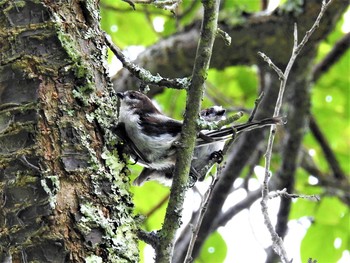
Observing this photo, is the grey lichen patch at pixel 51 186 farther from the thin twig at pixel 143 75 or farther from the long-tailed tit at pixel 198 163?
the long-tailed tit at pixel 198 163

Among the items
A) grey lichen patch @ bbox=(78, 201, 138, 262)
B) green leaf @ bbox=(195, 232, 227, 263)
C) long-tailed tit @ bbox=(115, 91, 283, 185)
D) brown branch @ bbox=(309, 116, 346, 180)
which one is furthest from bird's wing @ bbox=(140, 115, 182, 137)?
brown branch @ bbox=(309, 116, 346, 180)

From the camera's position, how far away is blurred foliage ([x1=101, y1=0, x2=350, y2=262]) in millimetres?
5133

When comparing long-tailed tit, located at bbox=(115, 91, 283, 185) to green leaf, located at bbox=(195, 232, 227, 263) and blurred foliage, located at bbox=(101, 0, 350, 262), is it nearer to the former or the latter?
blurred foliage, located at bbox=(101, 0, 350, 262)

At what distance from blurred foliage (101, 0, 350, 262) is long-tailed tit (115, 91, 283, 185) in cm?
162

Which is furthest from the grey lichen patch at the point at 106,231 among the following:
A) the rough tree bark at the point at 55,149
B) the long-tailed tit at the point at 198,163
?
the long-tailed tit at the point at 198,163

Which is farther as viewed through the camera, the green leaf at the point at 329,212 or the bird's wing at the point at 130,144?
the green leaf at the point at 329,212

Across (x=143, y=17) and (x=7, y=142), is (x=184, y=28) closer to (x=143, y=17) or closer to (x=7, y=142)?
(x=143, y=17)

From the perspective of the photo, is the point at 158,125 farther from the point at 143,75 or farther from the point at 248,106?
the point at 248,106

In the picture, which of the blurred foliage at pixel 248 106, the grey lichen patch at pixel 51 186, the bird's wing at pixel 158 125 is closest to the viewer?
the grey lichen patch at pixel 51 186

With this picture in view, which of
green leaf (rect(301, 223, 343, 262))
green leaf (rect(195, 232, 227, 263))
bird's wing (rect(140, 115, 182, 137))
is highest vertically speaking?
green leaf (rect(195, 232, 227, 263))

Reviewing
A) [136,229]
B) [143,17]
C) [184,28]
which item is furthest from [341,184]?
[136,229]

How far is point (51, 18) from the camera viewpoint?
2.55m

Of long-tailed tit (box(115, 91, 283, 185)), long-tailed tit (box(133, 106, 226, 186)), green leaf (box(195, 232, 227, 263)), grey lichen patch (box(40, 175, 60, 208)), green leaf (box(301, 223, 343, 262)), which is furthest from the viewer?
green leaf (box(195, 232, 227, 263))

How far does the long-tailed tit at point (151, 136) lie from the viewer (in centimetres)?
282
